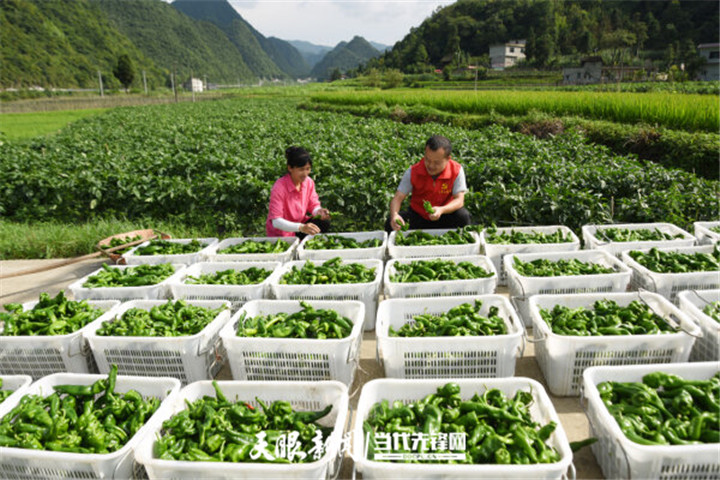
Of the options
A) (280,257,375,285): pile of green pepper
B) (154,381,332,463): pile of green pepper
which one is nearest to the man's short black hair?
(280,257,375,285): pile of green pepper

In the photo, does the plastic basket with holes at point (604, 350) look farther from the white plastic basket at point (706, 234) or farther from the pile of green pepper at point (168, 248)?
the pile of green pepper at point (168, 248)

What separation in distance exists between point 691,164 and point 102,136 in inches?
726

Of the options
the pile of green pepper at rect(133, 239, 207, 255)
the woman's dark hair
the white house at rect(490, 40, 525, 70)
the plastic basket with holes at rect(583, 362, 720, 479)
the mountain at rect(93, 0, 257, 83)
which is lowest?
the plastic basket with holes at rect(583, 362, 720, 479)

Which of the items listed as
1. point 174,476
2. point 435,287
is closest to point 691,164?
point 435,287

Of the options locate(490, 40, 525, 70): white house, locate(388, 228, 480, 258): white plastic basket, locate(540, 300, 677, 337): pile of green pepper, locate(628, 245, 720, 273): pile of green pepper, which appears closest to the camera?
locate(540, 300, 677, 337): pile of green pepper

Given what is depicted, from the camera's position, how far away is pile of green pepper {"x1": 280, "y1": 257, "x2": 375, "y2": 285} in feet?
14.4

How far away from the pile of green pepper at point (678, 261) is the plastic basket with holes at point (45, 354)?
5066 millimetres

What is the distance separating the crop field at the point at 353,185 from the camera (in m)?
6.38

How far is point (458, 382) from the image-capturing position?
2812 mm

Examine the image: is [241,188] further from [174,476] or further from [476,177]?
[174,476]

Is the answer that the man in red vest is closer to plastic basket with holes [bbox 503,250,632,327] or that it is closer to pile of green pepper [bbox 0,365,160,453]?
plastic basket with holes [bbox 503,250,632,327]

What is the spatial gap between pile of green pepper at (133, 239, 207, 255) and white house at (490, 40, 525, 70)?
2799 inches

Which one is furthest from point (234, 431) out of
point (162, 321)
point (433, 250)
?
point (433, 250)

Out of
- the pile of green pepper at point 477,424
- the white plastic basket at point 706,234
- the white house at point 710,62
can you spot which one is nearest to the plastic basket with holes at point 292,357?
the pile of green pepper at point 477,424
